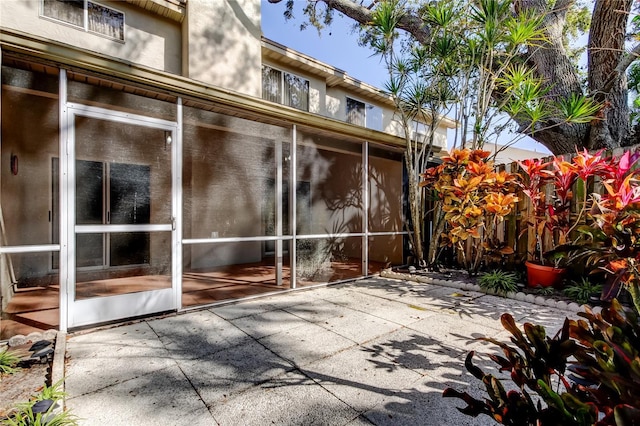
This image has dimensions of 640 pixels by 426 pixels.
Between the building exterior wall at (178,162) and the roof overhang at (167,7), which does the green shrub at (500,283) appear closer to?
the building exterior wall at (178,162)

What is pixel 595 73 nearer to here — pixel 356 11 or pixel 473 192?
pixel 473 192

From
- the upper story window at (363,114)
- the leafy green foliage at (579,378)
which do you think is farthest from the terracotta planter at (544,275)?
the upper story window at (363,114)

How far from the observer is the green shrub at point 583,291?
3.68m

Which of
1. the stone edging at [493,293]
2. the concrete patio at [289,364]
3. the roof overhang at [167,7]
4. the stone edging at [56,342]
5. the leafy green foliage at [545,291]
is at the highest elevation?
the roof overhang at [167,7]

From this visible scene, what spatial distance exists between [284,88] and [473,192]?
5512 mm

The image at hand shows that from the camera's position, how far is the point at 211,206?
580cm

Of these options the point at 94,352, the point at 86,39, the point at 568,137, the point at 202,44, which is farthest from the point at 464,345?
the point at 86,39

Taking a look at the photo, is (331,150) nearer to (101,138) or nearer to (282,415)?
(101,138)

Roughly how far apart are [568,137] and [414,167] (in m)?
3.84

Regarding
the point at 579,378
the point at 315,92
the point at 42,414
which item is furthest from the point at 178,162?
the point at 315,92

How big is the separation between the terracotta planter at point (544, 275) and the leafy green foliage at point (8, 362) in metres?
5.74

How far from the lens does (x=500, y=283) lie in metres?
4.32

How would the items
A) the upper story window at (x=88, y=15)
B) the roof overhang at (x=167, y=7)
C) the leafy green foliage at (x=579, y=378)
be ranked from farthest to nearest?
the roof overhang at (x=167, y=7), the upper story window at (x=88, y=15), the leafy green foliage at (x=579, y=378)

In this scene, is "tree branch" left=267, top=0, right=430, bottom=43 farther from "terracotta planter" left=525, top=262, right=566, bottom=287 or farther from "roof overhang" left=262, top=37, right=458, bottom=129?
"terracotta planter" left=525, top=262, right=566, bottom=287
